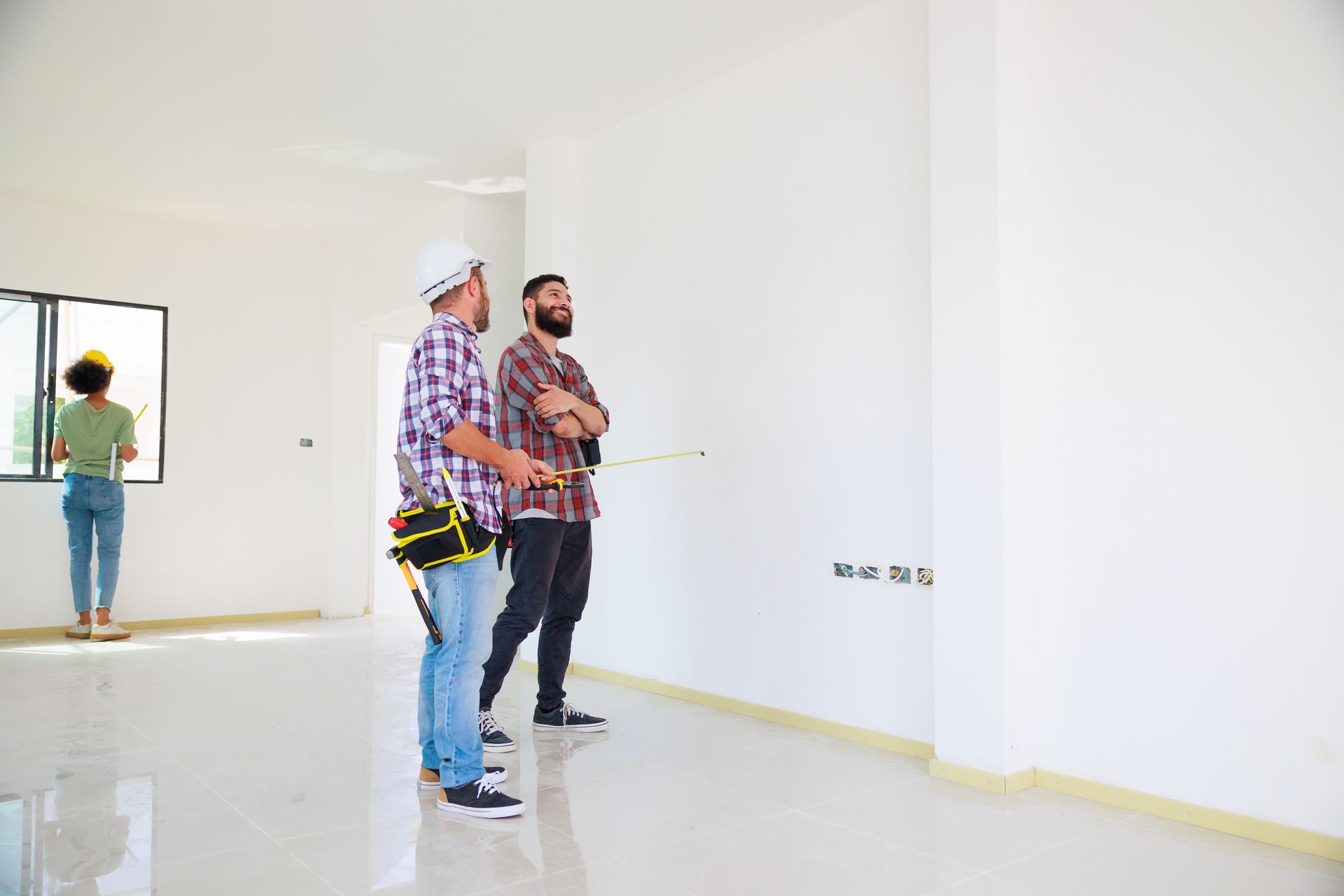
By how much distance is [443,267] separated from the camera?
2.55 metres

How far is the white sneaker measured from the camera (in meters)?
5.57

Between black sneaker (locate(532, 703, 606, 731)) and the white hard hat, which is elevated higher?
the white hard hat

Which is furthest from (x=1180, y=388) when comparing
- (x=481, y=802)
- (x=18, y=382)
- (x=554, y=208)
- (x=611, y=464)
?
(x=18, y=382)

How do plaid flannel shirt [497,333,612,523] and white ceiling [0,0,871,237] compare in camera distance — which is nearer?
plaid flannel shirt [497,333,612,523]

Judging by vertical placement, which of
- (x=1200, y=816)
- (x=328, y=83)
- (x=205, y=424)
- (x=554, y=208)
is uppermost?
(x=328, y=83)

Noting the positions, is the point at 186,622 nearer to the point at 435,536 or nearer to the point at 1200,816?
the point at 435,536

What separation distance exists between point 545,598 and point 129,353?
4.40 metres

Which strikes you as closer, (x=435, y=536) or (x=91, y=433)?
(x=435, y=536)

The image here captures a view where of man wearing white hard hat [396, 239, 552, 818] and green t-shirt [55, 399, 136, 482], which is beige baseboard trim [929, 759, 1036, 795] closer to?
man wearing white hard hat [396, 239, 552, 818]

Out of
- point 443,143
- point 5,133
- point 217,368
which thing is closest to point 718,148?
point 443,143

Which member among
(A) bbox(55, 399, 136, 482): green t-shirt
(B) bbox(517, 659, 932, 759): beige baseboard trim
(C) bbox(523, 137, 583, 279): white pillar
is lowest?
(B) bbox(517, 659, 932, 759): beige baseboard trim

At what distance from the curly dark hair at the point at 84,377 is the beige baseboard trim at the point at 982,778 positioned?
16.9ft

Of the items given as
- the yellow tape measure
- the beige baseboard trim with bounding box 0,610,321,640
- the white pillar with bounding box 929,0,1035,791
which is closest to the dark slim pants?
the yellow tape measure

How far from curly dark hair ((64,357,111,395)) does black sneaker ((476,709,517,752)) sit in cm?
383
